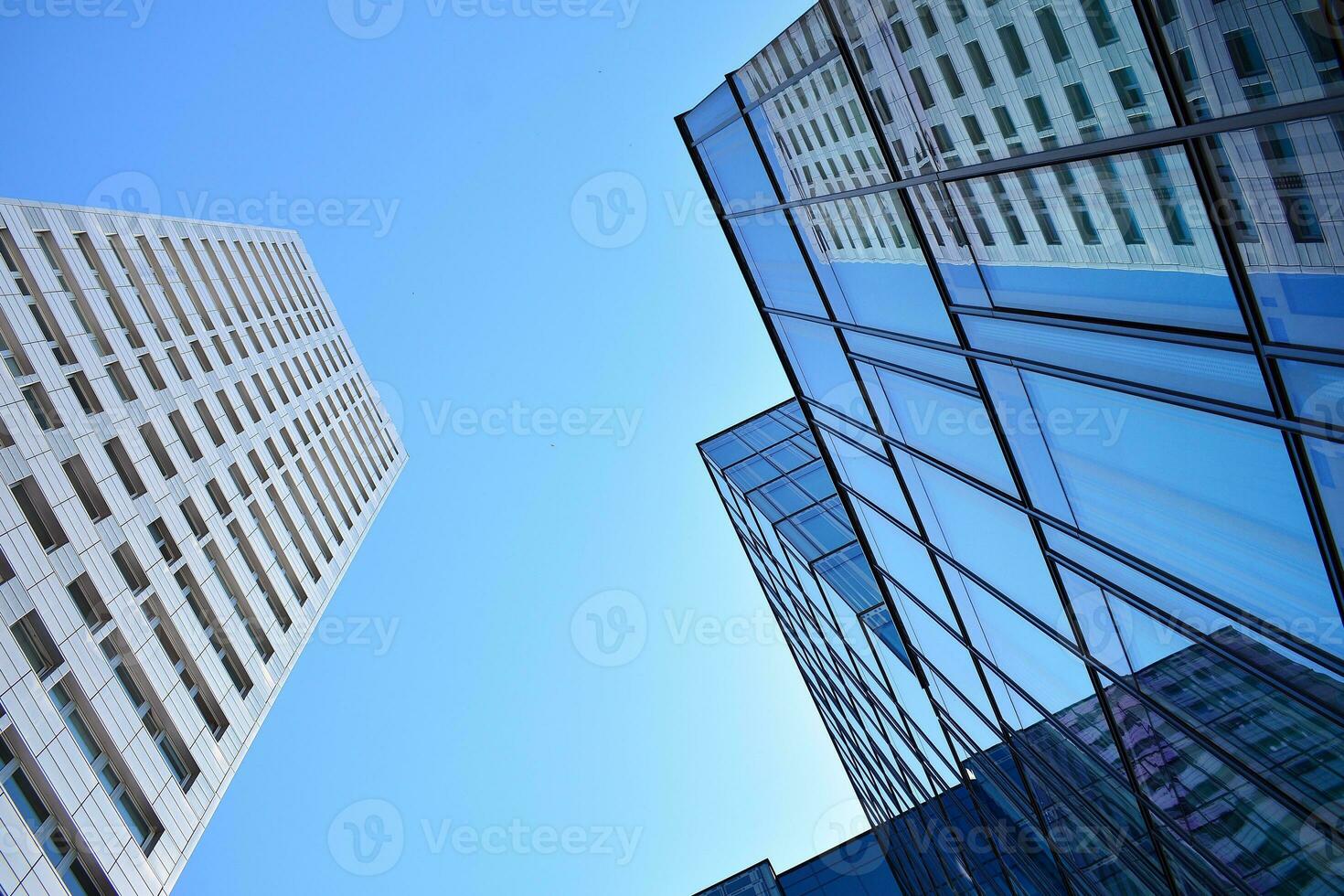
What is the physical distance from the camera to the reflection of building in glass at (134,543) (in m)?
21.7

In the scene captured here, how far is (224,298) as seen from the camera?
4434cm

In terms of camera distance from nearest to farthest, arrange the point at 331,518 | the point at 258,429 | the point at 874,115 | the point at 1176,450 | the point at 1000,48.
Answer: the point at 1176,450 < the point at 1000,48 < the point at 874,115 < the point at 258,429 < the point at 331,518

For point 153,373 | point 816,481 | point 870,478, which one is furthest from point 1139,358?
point 153,373

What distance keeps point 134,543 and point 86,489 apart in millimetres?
2156

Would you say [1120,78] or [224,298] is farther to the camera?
[224,298]

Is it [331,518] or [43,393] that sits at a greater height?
[43,393]

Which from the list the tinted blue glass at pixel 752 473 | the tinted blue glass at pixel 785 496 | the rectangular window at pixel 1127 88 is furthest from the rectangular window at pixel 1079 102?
the tinted blue glass at pixel 752 473

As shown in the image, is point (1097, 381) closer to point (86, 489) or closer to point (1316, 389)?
point (1316, 389)

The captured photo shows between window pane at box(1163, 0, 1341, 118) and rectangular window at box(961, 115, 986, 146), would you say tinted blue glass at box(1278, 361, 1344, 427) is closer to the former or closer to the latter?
window pane at box(1163, 0, 1341, 118)

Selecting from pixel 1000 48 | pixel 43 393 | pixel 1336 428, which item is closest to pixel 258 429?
pixel 43 393

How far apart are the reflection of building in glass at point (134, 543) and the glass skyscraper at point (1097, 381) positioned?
2041cm

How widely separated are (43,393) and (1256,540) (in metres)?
30.4

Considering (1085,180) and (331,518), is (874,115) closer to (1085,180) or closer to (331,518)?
(1085,180)

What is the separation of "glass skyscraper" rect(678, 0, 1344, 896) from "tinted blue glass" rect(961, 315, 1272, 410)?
0.09 ft
